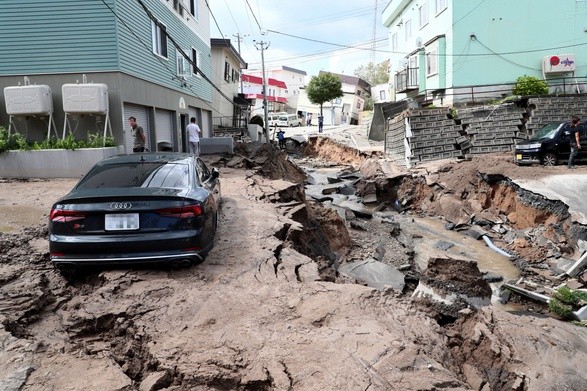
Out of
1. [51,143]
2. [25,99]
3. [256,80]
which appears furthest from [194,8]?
[256,80]

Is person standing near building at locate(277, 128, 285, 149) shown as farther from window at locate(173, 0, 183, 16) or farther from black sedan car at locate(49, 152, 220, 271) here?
black sedan car at locate(49, 152, 220, 271)

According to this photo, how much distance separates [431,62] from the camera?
88.5 feet

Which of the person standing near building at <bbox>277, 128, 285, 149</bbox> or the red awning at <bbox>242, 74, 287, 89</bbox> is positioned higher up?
the red awning at <bbox>242, 74, 287, 89</bbox>

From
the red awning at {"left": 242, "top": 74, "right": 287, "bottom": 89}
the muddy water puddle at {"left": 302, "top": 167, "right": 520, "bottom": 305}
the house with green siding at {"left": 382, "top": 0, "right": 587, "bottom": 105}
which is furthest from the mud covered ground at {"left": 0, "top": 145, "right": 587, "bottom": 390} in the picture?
the red awning at {"left": 242, "top": 74, "right": 287, "bottom": 89}

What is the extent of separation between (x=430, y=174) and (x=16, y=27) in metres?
14.9

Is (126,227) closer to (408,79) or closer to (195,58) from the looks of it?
(195,58)

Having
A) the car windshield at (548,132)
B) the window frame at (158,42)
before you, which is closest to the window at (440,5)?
the car windshield at (548,132)

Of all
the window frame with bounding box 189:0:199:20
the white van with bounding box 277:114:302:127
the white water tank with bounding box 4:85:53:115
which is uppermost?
the window frame with bounding box 189:0:199:20

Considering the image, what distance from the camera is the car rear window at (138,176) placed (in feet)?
17.0

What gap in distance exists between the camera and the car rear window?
517 cm

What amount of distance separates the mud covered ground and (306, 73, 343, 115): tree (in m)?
48.1

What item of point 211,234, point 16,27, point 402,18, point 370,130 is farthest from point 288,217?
point 402,18

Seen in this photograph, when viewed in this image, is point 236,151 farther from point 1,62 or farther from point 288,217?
point 288,217

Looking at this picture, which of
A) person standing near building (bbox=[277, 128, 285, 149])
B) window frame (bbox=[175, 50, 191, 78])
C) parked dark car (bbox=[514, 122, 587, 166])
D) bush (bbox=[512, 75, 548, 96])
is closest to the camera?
parked dark car (bbox=[514, 122, 587, 166])
